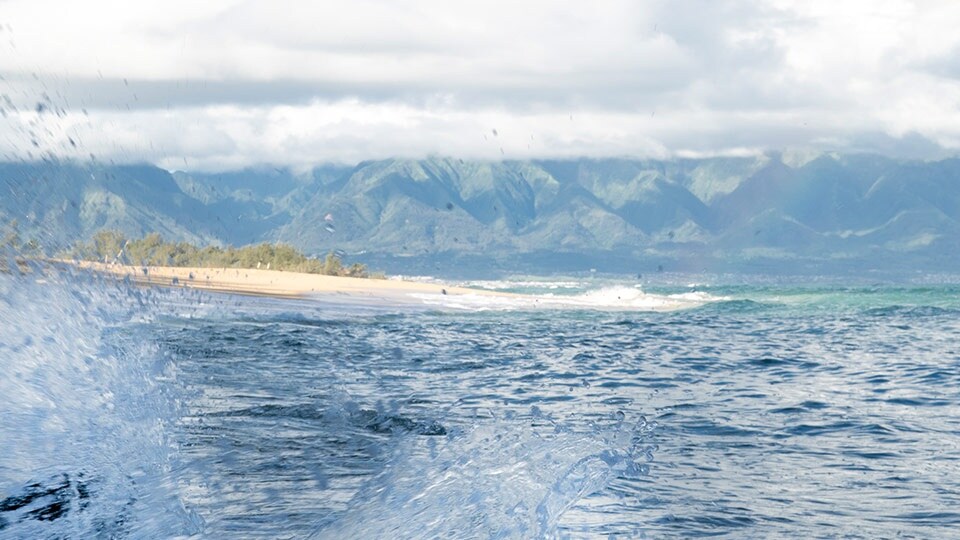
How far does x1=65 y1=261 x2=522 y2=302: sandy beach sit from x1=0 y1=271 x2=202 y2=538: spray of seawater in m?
20.6

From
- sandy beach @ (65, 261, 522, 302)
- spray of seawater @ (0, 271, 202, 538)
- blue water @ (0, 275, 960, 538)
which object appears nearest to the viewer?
spray of seawater @ (0, 271, 202, 538)

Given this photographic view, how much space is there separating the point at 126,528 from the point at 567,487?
3.66 meters

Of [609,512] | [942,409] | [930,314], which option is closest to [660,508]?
[609,512]

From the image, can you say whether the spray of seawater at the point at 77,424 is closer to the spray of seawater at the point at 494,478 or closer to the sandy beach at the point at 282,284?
the spray of seawater at the point at 494,478

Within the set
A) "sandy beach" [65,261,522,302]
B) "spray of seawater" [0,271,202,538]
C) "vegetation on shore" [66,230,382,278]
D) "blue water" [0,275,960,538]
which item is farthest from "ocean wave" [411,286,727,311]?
"spray of seawater" [0,271,202,538]

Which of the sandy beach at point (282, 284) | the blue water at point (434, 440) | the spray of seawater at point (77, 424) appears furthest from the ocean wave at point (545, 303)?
the spray of seawater at point (77, 424)

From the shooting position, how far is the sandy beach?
3650 cm

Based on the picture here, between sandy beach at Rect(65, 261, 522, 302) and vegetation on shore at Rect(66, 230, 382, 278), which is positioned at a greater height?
vegetation on shore at Rect(66, 230, 382, 278)

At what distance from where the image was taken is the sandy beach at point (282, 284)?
36500 millimetres

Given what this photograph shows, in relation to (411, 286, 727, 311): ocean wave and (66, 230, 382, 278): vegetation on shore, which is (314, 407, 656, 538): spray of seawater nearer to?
(411, 286, 727, 311): ocean wave

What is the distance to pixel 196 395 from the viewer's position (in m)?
13.3

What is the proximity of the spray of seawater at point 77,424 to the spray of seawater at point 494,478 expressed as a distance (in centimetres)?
150

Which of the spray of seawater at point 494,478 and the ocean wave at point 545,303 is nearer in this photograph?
the spray of seawater at point 494,478

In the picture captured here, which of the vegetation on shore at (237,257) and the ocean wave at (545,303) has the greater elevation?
the vegetation on shore at (237,257)
